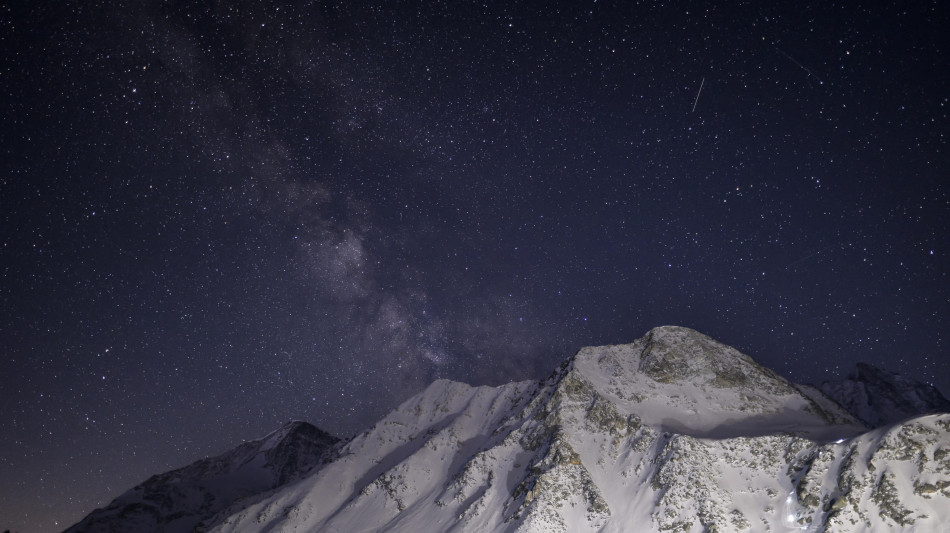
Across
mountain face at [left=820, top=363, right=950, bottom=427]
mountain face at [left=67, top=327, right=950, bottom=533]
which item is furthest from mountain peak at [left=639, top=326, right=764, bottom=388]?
mountain face at [left=820, top=363, right=950, bottom=427]

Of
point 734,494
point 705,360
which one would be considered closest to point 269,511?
point 734,494

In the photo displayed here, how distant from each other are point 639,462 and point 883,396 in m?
128

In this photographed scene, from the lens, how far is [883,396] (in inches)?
6127

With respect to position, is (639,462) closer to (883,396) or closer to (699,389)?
(699,389)

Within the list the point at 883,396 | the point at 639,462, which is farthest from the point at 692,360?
the point at 883,396

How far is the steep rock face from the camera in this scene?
6188cm

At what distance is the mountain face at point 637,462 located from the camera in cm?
6188

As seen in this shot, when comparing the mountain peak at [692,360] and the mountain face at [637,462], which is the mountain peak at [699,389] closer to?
the mountain peak at [692,360]

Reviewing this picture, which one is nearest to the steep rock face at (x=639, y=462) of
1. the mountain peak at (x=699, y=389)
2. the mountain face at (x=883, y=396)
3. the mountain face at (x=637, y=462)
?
the mountain face at (x=637, y=462)

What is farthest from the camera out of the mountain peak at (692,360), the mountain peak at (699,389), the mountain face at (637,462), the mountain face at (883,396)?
the mountain face at (883,396)

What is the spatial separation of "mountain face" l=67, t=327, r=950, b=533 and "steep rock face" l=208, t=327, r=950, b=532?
249 millimetres

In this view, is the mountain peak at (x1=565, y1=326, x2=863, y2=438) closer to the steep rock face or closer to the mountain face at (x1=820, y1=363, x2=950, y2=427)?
the steep rock face

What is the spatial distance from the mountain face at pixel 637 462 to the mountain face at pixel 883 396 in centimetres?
6507

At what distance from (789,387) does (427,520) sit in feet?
267
